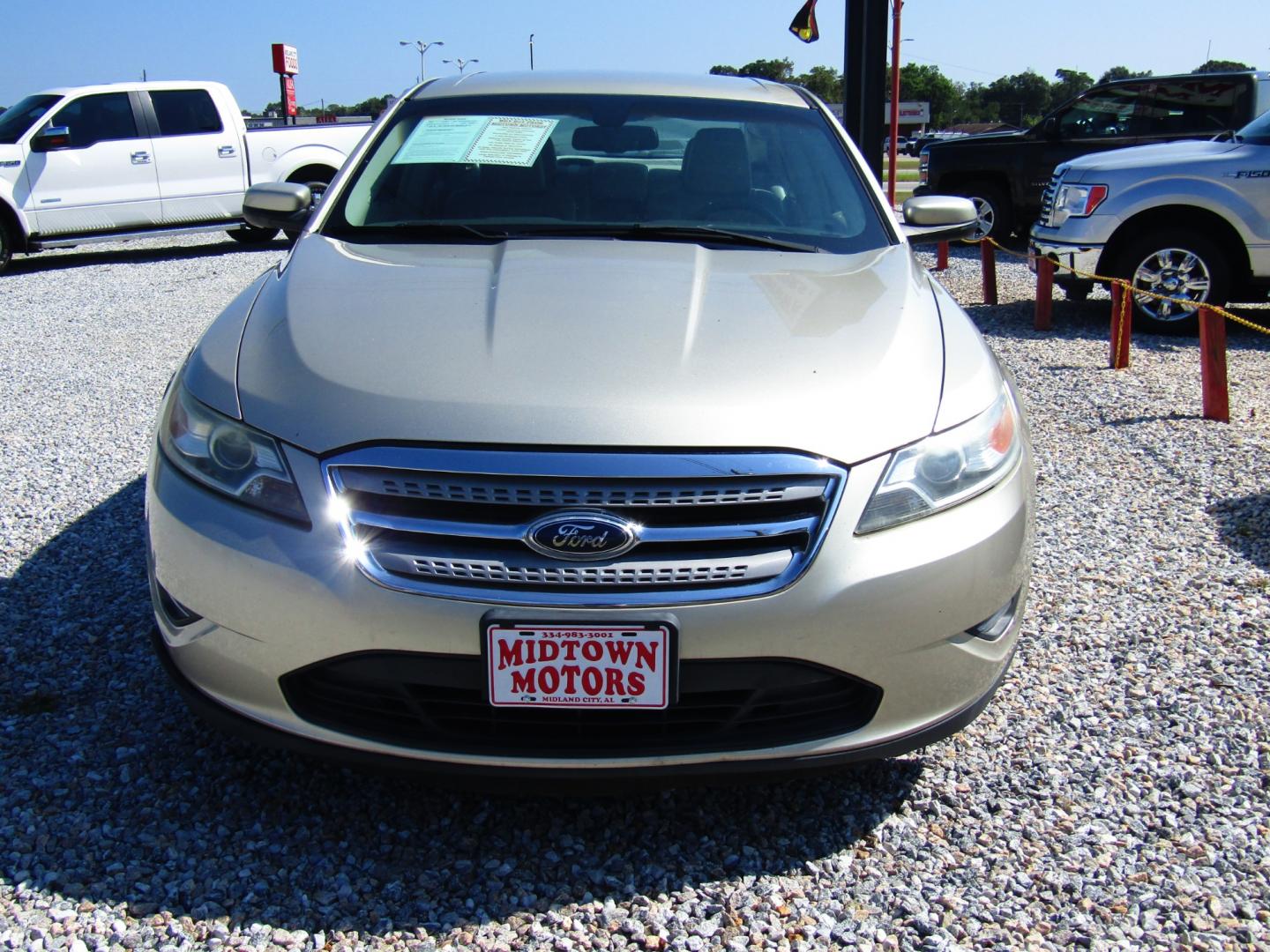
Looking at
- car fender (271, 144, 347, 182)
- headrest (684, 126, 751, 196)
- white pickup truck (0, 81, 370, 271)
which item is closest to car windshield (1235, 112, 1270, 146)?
headrest (684, 126, 751, 196)

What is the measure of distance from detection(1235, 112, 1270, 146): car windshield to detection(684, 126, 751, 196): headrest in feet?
20.1

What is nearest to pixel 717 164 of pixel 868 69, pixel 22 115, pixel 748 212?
pixel 748 212

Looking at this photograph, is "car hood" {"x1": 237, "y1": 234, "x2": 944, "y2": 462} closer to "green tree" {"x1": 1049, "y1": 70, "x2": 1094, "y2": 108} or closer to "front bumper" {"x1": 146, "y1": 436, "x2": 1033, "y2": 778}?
"front bumper" {"x1": 146, "y1": 436, "x2": 1033, "y2": 778}

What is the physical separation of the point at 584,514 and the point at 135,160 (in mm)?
12336

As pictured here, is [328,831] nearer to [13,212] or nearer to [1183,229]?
[1183,229]

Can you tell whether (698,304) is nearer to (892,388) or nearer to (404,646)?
(892,388)

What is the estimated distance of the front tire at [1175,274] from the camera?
7.96 metres

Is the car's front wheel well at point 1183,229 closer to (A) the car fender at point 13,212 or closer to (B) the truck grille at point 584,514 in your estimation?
(B) the truck grille at point 584,514

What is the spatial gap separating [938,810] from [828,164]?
2.03m

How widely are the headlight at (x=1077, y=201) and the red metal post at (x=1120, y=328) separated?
4.72 feet

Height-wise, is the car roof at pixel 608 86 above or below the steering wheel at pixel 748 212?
above

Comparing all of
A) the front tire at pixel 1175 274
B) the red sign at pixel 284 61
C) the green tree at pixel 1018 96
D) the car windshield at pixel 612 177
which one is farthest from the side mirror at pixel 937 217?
the green tree at pixel 1018 96

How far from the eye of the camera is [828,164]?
3584mm

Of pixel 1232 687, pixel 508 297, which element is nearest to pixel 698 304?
pixel 508 297
